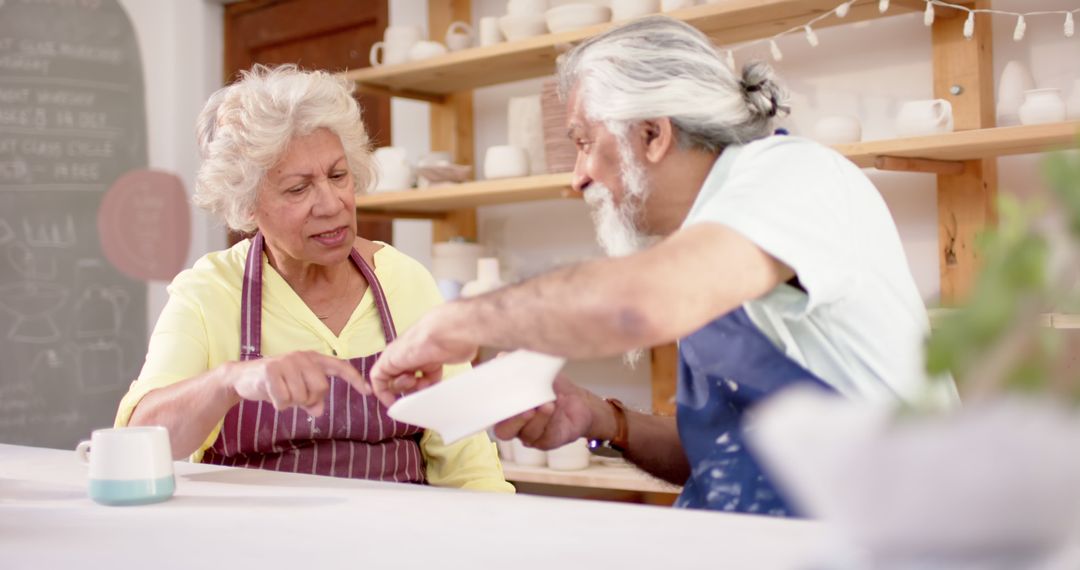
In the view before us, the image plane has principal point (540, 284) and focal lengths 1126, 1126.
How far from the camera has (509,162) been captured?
126 inches

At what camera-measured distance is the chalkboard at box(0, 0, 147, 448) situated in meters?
3.86

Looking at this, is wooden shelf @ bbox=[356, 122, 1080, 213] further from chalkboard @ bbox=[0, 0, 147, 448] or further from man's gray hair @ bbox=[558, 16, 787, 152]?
chalkboard @ bbox=[0, 0, 147, 448]

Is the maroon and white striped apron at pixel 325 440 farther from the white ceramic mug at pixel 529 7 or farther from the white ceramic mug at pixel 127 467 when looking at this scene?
the white ceramic mug at pixel 529 7

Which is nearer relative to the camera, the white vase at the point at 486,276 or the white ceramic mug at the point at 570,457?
the white ceramic mug at the point at 570,457

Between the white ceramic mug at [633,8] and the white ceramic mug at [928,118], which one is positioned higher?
the white ceramic mug at [633,8]

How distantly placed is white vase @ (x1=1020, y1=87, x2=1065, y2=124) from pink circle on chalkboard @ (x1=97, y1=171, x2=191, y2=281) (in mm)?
3083

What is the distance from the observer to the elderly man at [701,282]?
1.12 m

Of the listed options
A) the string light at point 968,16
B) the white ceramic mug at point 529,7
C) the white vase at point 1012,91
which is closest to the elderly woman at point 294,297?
the string light at point 968,16

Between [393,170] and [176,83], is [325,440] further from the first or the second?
[176,83]

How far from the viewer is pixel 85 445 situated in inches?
64.7

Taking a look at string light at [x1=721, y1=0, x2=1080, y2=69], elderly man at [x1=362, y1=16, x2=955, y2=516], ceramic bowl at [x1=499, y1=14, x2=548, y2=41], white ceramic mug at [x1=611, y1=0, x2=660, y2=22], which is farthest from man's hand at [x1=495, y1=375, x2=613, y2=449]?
ceramic bowl at [x1=499, y1=14, x2=548, y2=41]

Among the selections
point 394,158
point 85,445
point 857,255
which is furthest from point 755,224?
point 394,158

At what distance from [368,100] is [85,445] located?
260cm

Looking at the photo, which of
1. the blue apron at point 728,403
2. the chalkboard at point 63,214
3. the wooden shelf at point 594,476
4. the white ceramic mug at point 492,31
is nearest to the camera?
the blue apron at point 728,403
